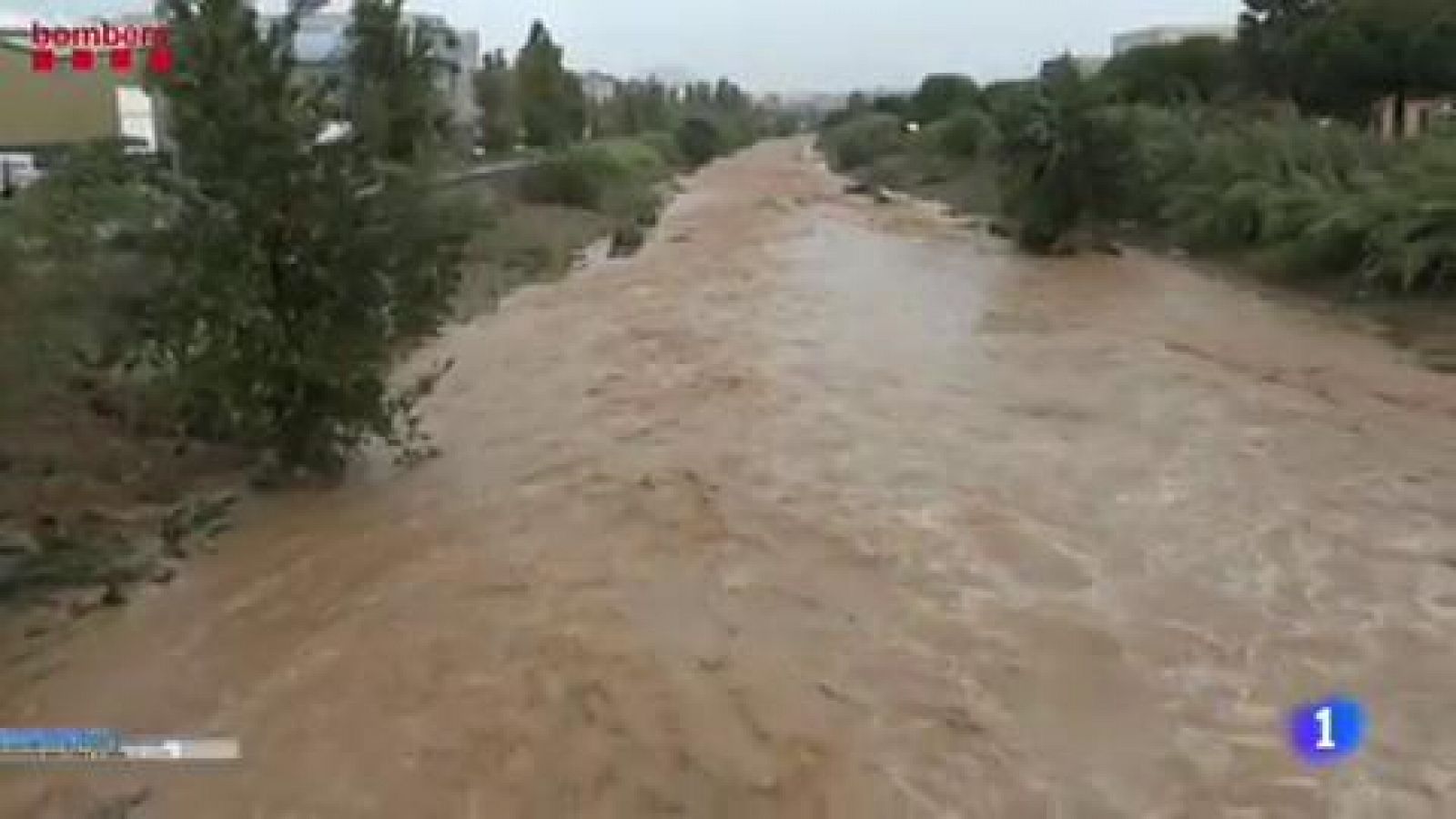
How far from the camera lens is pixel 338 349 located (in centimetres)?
1112

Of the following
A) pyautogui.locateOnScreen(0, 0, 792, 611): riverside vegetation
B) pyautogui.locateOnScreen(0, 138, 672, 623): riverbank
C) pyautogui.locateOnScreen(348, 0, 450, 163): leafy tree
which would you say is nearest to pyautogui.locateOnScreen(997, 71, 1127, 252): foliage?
pyautogui.locateOnScreen(348, 0, 450, 163): leafy tree

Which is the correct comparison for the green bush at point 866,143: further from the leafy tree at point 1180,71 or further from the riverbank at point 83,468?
the riverbank at point 83,468

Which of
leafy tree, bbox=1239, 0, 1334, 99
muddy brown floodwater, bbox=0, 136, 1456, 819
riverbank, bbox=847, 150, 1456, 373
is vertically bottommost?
muddy brown floodwater, bbox=0, 136, 1456, 819

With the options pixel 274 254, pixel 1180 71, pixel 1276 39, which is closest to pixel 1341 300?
pixel 274 254

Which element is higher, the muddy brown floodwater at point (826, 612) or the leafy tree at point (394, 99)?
the leafy tree at point (394, 99)

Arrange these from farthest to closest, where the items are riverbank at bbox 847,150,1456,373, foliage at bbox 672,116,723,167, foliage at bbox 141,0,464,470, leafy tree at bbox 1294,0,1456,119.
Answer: foliage at bbox 672,116,723,167 → leafy tree at bbox 1294,0,1456,119 → riverbank at bbox 847,150,1456,373 → foliage at bbox 141,0,464,470

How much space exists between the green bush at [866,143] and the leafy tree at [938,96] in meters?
1.54

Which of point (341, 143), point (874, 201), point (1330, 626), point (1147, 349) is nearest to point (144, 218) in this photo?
point (341, 143)

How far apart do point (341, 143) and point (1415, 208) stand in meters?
14.0

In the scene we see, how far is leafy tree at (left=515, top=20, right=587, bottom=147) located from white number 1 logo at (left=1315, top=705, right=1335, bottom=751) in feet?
155

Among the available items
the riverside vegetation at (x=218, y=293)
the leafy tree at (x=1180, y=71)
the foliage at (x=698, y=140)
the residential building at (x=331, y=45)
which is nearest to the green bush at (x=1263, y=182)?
the residential building at (x=331, y=45)

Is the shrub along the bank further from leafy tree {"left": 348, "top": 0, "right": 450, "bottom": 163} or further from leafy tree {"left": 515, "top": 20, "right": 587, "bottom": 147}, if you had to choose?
leafy tree {"left": 515, "top": 20, "right": 587, "bottom": 147}

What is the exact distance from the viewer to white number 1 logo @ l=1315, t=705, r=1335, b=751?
6797mm

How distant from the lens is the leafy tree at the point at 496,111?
175 ft
